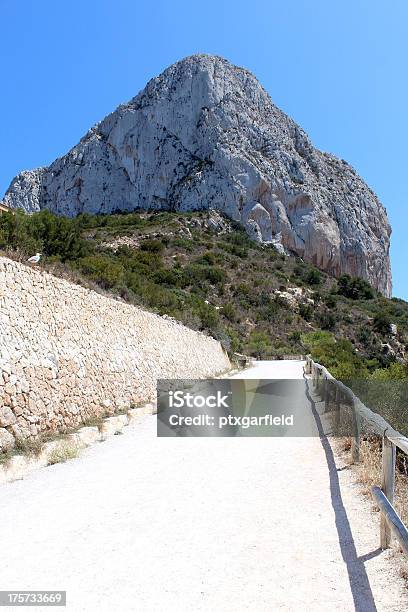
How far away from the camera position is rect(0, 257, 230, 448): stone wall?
821 centimetres

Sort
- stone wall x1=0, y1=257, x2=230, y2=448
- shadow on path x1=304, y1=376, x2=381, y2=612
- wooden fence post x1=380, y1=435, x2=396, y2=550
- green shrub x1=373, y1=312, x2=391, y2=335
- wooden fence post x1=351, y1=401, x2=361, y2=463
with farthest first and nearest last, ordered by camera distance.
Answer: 1. green shrub x1=373, y1=312, x2=391, y2=335
2. stone wall x1=0, y1=257, x2=230, y2=448
3. wooden fence post x1=351, y1=401, x2=361, y2=463
4. wooden fence post x1=380, y1=435, x2=396, y2=550
5. shadow on path x1=304, y1=376, x2=381, y2=612

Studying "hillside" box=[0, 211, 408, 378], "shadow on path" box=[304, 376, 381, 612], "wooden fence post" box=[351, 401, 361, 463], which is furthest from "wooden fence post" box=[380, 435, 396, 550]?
"hillside" box=[0, 211, 408, 378]

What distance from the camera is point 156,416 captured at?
13.2 m

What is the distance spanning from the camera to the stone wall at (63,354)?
8.21m

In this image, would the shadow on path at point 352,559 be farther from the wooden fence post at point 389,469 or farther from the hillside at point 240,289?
the hillside at point 240,289

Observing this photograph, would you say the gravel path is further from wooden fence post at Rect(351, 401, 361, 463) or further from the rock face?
the rock face

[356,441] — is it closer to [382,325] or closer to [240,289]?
[240,289]

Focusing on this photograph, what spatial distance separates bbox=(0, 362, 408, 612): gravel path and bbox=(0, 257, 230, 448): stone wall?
1349mm

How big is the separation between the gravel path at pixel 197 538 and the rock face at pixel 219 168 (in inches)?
2973

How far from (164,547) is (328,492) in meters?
2.57

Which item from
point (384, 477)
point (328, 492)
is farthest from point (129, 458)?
point (384, 477)

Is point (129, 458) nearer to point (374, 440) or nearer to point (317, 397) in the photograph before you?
point (374, 440)

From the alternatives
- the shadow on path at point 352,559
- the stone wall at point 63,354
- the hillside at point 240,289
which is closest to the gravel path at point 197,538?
the shadow on path at point 352,559

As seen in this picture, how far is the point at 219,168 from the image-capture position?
7981 centimetres
